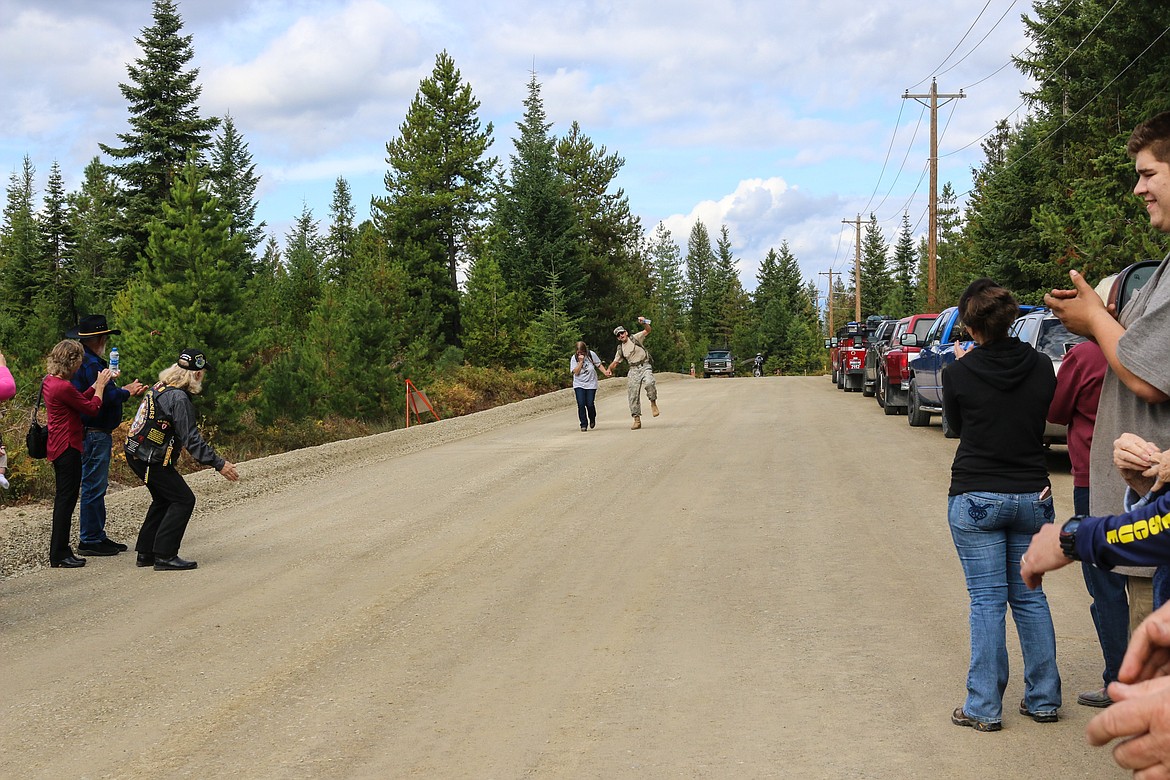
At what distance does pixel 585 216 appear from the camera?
239ft

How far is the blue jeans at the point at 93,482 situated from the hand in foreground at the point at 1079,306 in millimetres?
8498

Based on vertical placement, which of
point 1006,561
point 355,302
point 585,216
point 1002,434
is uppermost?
point 585,216

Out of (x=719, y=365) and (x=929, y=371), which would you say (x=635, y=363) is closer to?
(x=929, y=371)

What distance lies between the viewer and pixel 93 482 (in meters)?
9.72

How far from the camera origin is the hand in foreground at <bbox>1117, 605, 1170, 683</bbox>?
2.08 meters

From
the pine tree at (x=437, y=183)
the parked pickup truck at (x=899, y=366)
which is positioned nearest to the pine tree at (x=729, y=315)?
the pine tree at (x=437, y=183)

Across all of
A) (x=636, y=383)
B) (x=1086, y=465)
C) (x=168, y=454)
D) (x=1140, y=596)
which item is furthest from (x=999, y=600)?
(x=636, y=383)

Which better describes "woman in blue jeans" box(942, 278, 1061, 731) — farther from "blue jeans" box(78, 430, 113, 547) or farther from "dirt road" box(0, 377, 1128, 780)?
"blue jeans" box(78, 430, 113, 547)

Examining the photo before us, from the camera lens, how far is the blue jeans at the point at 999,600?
4.98 m

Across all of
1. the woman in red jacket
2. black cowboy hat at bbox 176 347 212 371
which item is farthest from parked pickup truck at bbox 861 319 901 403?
Result: the woman in red jacket

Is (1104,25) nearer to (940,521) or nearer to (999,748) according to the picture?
(940,521)

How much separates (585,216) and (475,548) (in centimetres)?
6475

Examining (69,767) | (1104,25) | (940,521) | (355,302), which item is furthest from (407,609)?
(1104,25)

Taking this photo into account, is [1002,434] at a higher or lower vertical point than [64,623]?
higher
